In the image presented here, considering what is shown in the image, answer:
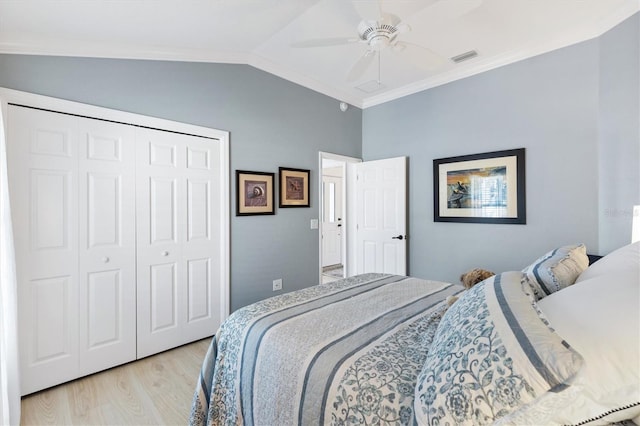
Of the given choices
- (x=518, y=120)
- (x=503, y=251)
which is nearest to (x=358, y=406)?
(x=503, y=251)

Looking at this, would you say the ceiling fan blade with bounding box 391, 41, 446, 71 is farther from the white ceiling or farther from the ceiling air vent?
the ceiling air vent

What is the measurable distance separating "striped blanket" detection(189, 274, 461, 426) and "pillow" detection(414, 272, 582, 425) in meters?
0.16

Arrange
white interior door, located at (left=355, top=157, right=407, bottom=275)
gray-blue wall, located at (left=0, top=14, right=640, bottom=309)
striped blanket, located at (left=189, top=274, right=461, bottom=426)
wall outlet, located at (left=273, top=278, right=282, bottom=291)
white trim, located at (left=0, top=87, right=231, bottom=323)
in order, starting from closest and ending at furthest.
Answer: striped blanket, located at (left=189, top=274, right=461, bottom=426) < white trim, located at (left=0, top=87, right=231, bottom=323) < gray-blue wall, located at (left=0, top=14, right=640, bottom=309) < wall outlet, located at (left=273, top=278, right=282, bottom=291) < white interior door, located at (left=355, top=157, right=407, bottom=275)

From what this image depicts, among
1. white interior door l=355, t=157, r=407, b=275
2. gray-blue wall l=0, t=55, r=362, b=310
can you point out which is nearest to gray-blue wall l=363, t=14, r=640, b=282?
white interior door l=355, t=157, r=407, b=275

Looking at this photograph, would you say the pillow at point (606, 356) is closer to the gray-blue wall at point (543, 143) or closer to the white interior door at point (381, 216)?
the gray-blue wall at point (543, 143)

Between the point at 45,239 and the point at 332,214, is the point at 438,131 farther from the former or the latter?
the point at 45,239

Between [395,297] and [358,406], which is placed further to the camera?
[395,297]

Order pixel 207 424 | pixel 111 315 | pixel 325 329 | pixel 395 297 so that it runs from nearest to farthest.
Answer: pixel 325 329 → pixel 207 424 → pixel 395 297 → pixel 111 315

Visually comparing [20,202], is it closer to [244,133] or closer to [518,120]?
[244,133]

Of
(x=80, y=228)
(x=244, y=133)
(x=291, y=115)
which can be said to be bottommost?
(x=80, y=228)

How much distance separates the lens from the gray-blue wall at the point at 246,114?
2.32 metres

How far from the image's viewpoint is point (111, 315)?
248 cm

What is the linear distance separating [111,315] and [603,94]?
15.2 feet

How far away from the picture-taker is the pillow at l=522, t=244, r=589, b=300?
1276mm
